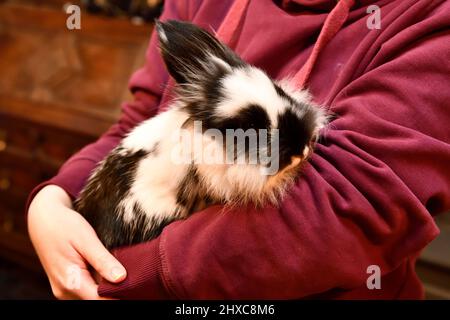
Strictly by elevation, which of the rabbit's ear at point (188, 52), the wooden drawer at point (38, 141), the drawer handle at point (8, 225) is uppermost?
the rabbit's ear at point (188, 52)

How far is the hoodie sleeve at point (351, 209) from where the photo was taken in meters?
0.63

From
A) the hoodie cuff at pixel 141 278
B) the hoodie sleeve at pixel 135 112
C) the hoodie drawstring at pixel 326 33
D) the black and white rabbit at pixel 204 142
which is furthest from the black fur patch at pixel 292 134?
the hoodie sleeve at pixel 135 112

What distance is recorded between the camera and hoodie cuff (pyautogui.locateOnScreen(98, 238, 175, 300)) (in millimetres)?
698

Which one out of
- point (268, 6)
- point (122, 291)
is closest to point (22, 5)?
point (268, 6)

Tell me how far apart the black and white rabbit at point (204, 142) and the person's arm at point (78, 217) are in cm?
6

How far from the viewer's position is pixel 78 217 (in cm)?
87

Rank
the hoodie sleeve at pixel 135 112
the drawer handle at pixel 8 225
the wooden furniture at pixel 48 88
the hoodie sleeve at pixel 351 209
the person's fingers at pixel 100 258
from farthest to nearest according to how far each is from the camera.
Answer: the drawer handle at pixel 8 225 → the wooden furniture at pixel 48 88 → the hoodie sleeve at pixel 135 112 → the person's fingers at pixel 100 258 → the hoodie sleeve at pixel 351 209

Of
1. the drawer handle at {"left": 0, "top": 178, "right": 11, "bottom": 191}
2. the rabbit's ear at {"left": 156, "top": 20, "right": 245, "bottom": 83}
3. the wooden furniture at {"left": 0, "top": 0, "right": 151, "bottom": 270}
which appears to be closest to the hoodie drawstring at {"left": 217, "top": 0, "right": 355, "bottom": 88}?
→ the rabbit's ear at {"left": 156, "top": 20, "right": 245, "bottom": 83}

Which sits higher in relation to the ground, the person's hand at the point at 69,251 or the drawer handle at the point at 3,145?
the person's hand at the point at 69,251

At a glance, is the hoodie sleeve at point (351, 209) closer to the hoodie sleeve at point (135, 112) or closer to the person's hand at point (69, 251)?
the person's hand at point (69, 251)

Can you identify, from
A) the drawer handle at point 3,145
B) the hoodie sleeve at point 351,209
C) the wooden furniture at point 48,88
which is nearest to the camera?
Result: the hoodie sleeve at point 351,209

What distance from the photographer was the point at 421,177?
0.64m

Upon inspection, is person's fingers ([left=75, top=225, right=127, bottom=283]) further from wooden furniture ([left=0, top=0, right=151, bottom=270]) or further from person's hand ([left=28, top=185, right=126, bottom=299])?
wooden furniture ([left=0, top=0, right=151, bottom=270])

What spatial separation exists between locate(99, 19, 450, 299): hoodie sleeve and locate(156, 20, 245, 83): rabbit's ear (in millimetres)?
224
